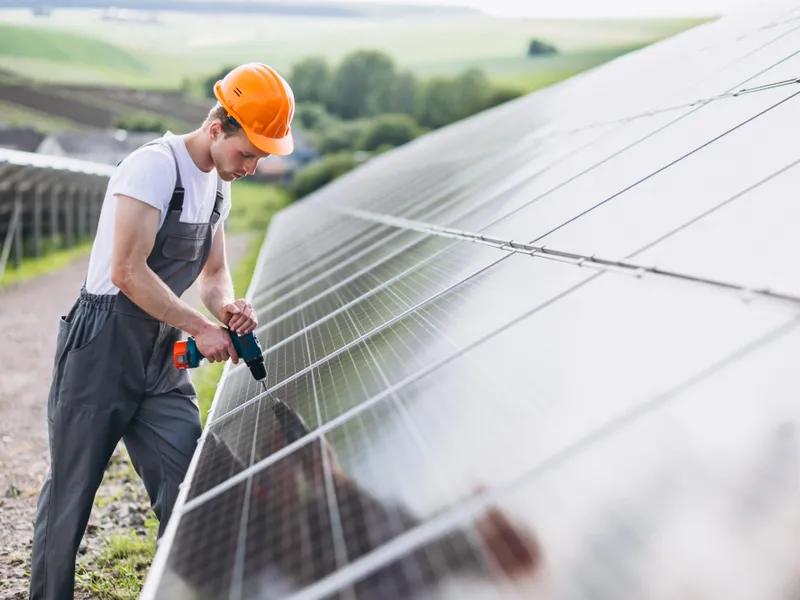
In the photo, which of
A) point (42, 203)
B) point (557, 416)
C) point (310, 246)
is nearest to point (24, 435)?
point (310, 246)

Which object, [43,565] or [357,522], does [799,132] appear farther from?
[43,565]

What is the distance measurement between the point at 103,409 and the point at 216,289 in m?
0.98

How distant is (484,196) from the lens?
6.69m

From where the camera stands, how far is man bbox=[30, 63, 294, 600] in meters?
3.80

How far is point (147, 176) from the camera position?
363 cm

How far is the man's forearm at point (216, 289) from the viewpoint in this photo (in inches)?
176

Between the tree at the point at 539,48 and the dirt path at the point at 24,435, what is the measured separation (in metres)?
77.2

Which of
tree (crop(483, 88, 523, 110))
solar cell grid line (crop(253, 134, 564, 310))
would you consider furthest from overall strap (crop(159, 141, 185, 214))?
tree (crop(483, 88, 523, 110))

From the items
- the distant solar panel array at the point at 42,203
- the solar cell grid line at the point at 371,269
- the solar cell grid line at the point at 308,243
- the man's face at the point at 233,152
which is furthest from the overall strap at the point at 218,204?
the distant solar panel array at the point at 42,203

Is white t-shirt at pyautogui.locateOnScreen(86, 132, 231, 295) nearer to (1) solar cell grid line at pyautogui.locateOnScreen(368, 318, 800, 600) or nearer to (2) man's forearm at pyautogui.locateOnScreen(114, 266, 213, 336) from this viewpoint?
(2) man's forearm at pyautogui.locateOnScreen(114, 266, 213, 336)

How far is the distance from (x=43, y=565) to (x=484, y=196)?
426 centimetres

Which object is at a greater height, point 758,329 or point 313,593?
point 758,329

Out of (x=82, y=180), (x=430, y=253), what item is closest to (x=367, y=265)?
(x=430, y=253)

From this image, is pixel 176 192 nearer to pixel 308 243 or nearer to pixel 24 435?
pixel 24 435
